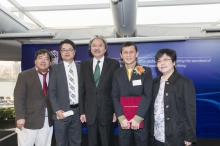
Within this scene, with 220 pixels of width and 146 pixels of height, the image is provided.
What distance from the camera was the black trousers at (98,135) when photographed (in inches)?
83.9

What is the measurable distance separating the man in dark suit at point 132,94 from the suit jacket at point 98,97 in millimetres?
Answer: 128

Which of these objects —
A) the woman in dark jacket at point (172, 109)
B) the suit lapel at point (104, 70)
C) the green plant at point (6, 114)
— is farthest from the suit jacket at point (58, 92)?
the green plant at point (6, 114)

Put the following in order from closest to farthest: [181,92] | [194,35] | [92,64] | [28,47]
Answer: [181,92], [92,64], [194,35], [28,47]

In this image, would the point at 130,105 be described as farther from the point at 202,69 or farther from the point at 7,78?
the point at 7,78

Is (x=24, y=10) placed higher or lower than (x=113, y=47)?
higher

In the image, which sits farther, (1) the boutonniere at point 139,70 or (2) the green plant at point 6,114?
(2) the green plant at point 6,114

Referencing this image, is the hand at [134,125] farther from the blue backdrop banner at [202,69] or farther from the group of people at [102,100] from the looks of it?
the blue backdrop banner at [202,69]

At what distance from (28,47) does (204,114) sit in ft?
13.9

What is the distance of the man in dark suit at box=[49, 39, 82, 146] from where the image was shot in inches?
86.0

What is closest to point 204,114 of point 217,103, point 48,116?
point 217,103

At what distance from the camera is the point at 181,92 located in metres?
1.73

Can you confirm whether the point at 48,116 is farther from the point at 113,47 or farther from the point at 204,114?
the point at 204,114

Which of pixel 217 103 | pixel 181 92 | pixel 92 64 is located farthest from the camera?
pixel 217 103

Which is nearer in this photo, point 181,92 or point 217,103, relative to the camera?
point 181,92
